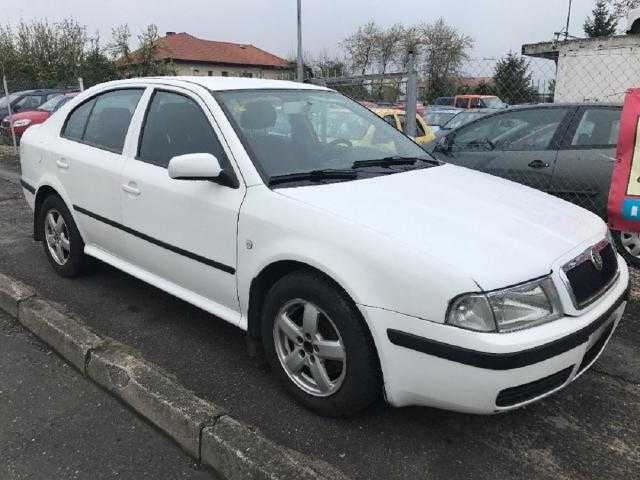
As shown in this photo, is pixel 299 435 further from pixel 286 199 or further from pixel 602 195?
pixel 602 195

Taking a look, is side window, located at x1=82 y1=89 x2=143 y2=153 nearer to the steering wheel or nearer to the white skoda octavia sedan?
the white skoda octavia sedan

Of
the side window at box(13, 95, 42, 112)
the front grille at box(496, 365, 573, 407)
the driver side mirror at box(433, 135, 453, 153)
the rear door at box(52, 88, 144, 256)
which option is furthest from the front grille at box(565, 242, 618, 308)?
the side window at box(13, 95, 42, 112)

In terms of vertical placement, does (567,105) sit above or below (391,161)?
above

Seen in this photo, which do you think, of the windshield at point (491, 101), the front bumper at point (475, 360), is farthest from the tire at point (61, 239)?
the windshield at point (491, 101)

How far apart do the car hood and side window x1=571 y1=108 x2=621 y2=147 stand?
2252 mm

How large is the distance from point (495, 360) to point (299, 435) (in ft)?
3.27

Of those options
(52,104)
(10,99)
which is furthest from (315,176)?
(10,99)

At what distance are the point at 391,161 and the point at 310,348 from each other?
131 cm

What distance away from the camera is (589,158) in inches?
202

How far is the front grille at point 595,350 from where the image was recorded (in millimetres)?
2549

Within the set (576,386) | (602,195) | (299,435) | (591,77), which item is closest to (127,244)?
(299,435)

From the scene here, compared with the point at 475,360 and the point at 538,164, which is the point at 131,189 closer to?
the point at 475,360

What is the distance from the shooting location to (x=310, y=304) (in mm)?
2646

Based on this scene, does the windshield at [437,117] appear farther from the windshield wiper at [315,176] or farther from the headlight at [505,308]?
the headlight at [505,308]
